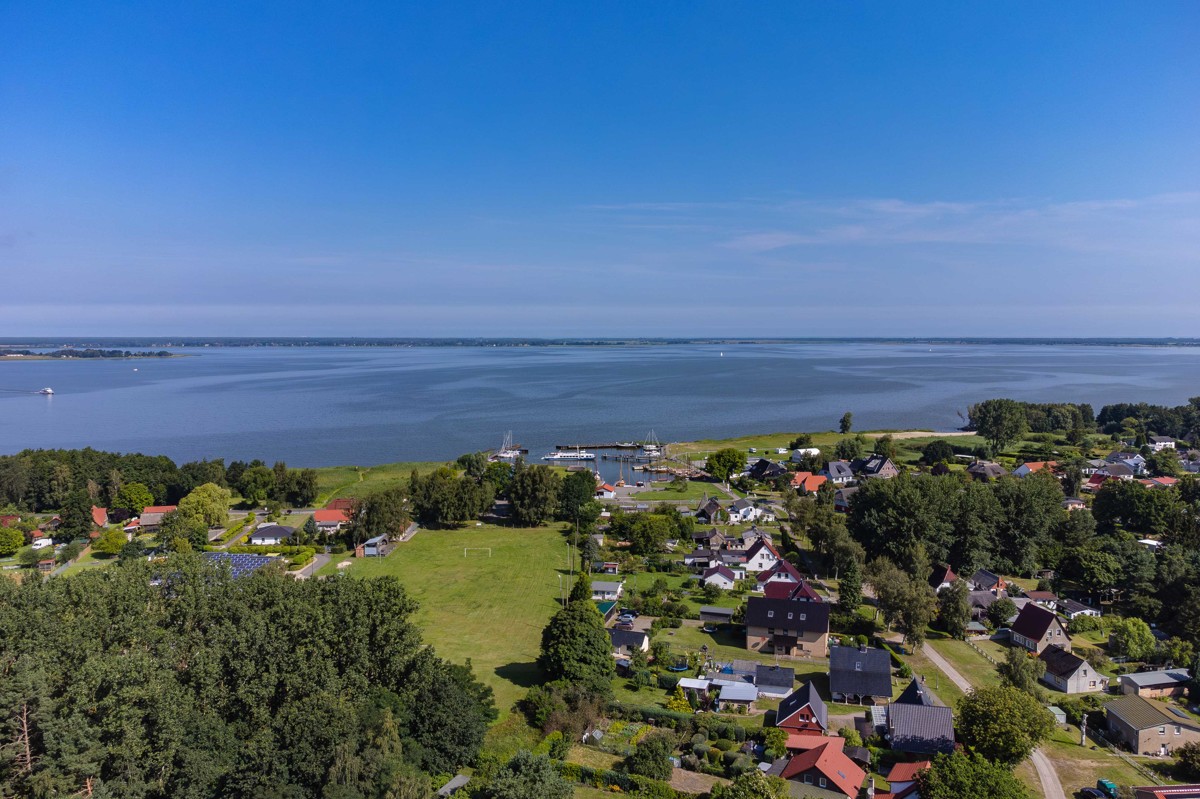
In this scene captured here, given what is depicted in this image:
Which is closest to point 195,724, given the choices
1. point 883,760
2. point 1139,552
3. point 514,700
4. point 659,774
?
point 514,700

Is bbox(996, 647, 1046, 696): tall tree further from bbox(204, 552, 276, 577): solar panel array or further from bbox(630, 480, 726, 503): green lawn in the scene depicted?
bbox(204, 552, 276, 577): solar panel array

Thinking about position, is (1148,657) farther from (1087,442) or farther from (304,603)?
(1087,442)

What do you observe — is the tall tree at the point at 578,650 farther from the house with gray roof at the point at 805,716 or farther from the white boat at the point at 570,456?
the white boat at the point at 570,456

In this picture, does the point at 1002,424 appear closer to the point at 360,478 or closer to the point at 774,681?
the point at 774,681

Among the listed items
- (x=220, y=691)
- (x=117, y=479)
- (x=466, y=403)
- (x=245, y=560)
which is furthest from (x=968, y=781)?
(x=466, y=403)

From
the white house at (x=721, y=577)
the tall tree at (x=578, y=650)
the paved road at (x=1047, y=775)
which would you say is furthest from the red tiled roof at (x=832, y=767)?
the white house at (x=721, y=577)

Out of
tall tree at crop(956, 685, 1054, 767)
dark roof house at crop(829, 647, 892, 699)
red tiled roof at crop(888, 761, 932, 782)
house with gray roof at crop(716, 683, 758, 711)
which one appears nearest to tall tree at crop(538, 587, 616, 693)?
house with gray roof at crop(716, 683, 758, 711)
